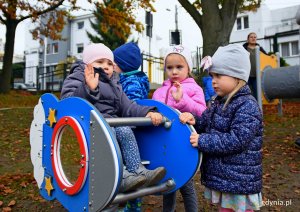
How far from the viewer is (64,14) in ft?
44.6

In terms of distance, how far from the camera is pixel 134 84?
8.71 ft

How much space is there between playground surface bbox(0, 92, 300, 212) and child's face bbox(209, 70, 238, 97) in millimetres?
1677

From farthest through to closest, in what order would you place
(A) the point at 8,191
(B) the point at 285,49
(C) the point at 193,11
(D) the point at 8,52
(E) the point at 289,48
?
(B) the point at 285,49 < (E) the point at 289,48 < (D) the point at 8,52 < (C) the point at 193,11 < (A) the point at 8,191

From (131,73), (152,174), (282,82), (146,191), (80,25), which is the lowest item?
(146,191)

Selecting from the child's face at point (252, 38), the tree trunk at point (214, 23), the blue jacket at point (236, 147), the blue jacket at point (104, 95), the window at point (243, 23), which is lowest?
the blue jacket at point (236, 147)

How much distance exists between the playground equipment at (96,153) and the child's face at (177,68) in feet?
1.14

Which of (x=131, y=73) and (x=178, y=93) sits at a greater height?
(x=131, y=73)

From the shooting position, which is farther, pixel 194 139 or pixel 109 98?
pixel 109 98

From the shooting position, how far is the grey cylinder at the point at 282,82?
6.09 m

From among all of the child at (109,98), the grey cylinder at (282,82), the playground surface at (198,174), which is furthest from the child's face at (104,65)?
the grey cylinder at (282,82)

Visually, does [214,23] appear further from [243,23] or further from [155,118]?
[243,23]

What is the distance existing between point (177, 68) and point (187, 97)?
273 millimetres

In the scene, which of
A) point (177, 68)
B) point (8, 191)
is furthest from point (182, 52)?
point (8, 191)

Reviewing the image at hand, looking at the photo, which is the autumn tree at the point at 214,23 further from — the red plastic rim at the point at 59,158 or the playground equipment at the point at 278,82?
the red plastic rim at the point at 59,158
